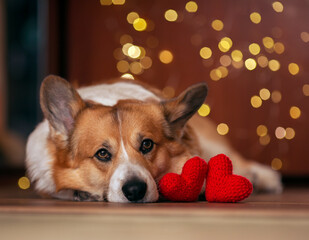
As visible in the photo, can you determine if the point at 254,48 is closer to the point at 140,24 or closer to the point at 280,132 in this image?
the point at 280,132

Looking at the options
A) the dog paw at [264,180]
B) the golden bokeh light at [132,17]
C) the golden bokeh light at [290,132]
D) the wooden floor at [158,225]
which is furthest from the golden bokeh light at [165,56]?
the wooden floor at [158,225]

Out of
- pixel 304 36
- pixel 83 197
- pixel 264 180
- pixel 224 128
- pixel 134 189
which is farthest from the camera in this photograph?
pixel 224 128

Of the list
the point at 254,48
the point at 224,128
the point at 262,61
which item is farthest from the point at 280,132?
the point at 254,48

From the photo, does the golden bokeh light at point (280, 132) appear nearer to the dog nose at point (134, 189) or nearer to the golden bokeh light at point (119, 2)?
the golden bokeh light at point (119, 2)

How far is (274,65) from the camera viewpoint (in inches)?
145

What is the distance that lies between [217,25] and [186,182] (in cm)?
225

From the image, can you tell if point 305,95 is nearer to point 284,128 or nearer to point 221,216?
point 284,128

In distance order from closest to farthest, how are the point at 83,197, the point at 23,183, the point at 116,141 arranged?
the point at 116,141 → the point at 83,197 → the point at 23,183

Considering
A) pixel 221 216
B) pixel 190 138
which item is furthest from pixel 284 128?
pixel 221 216

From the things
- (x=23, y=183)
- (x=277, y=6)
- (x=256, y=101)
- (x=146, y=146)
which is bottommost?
(x=23, y=183)

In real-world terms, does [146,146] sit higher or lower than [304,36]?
lower

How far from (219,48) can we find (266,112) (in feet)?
2.04

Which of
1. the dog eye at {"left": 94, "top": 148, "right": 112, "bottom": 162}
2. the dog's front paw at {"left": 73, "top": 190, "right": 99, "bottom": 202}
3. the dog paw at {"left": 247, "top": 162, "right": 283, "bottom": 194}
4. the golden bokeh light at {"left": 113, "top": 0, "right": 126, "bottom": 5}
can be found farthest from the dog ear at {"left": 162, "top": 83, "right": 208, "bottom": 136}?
the golden bokeh light at {"left": 113, "top": 0, "right": 126, "bottom": 5}

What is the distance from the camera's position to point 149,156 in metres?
1.93
